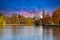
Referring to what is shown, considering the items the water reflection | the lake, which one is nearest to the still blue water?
the lake

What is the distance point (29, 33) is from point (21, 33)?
22 cm

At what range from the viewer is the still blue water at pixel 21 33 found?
11.5 ft

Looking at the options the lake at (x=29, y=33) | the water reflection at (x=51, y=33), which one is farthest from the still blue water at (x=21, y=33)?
the water reflection at (x=51, y=33)

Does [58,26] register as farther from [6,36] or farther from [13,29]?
[6,36]

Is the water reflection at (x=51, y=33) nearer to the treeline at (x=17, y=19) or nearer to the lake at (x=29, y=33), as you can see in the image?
the lake at (x=29, y=33)

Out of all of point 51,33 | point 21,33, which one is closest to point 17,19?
point 21,33

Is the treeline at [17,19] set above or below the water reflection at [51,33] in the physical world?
above

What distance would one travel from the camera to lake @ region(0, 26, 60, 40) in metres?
3.50

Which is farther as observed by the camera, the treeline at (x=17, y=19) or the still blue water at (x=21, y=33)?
the treeline at (x=17, y=19)

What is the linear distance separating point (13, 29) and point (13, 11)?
0.52 m

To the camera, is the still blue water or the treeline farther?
the treeline

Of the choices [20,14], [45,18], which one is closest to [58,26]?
[45,18]

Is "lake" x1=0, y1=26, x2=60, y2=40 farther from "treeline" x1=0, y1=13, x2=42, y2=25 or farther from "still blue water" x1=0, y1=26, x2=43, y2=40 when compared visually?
"treeline" x1=0, y1=13, x2=42, y2=25

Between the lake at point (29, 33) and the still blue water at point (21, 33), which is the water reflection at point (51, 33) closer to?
the lake at point (29, 33)
